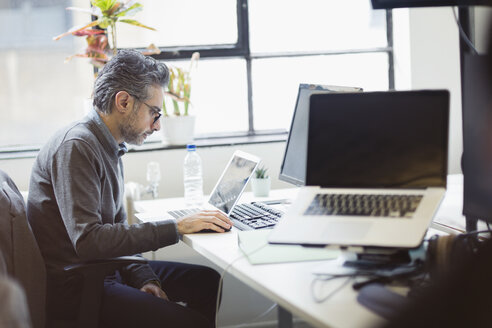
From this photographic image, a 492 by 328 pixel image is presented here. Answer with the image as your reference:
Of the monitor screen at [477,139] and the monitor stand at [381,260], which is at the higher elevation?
the monitor screen at [477,139]

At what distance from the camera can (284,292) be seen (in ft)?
4.09

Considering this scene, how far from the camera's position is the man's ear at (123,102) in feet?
6.42

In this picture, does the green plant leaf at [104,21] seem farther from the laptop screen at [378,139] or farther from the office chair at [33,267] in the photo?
the laptop screen at [378,139]

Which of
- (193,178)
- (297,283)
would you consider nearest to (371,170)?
(297,283)

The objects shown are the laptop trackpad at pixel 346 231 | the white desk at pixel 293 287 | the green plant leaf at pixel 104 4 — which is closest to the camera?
the white desk at pixel 293 287

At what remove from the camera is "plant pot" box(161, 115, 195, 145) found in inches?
109

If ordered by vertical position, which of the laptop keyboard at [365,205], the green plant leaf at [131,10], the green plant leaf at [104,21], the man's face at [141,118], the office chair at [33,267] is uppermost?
the green plant leaf at [131,10]

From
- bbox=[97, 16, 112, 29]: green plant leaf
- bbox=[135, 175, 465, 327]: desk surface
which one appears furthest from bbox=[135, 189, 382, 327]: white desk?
bbox=[97, 16, 112, 29]: green plant leaf

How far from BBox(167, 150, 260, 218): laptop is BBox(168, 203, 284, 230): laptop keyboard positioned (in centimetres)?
2

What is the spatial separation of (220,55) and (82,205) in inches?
57.0

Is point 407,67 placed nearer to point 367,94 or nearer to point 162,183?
point 162,183

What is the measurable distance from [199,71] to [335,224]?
182cm

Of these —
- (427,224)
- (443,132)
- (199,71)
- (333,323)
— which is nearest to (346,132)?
(443,132)

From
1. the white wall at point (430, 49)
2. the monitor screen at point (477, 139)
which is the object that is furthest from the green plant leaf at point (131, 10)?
the monitor screen at point (477, 139)
